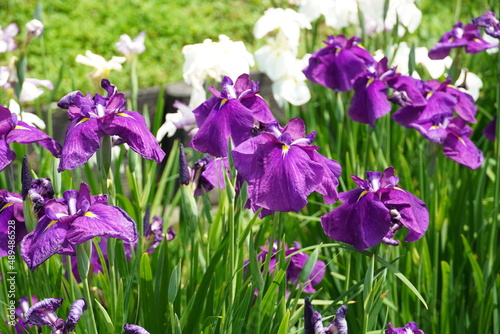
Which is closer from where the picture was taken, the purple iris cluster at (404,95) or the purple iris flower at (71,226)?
the purple iris flower at (71,226)

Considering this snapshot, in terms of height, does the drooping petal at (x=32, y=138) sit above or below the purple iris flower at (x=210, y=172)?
above

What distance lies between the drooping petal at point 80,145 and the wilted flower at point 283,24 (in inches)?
45.9

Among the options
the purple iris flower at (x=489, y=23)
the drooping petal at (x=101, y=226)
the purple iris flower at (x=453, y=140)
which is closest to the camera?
the drooping petal at (x=101, y=226)

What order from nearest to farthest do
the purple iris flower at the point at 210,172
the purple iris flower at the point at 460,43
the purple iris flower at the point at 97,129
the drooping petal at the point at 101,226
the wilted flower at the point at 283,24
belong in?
the drooping petal at the point at 101,226 → the purple iris flower at the point at 97,129 → the purple iris flower at the point at 210,172 → the purple iris flower at the point at 460,43 → the wilted flower at the point at 283,24

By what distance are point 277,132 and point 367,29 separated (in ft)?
6.19

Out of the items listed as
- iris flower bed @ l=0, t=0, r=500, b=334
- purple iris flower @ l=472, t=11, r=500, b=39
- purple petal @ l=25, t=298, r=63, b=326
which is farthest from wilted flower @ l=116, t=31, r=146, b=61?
purple petal @ l=25, t=298, r=63, b=326

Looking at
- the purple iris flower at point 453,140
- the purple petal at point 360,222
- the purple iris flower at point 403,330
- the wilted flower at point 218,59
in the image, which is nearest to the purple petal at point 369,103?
the purple iris flower at point 453,140

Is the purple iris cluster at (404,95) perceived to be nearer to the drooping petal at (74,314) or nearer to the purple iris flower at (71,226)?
the purple iris flower at (71,226)

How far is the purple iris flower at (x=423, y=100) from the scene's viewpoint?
6.98 ft

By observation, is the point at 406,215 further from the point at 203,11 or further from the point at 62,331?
the point at 203,11

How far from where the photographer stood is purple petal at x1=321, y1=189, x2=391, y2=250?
1.51 metres

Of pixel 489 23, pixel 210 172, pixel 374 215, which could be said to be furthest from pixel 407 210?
pixel 489 23

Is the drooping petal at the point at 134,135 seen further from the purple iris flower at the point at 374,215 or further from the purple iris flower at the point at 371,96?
the purple iris flower at the point at 371,96

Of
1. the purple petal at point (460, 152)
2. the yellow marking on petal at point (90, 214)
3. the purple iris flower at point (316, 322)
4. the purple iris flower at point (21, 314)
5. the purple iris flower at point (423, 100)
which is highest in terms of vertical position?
the yellow marking on petal at point (90, 214)
